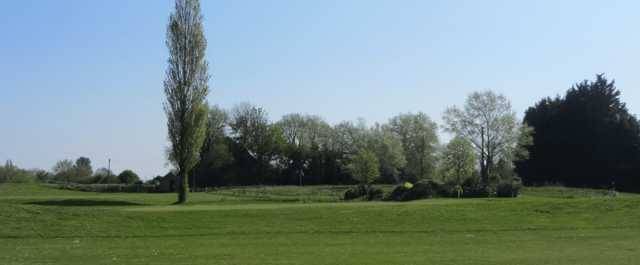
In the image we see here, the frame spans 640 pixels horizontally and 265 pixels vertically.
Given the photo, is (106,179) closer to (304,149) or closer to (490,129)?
(304,149)

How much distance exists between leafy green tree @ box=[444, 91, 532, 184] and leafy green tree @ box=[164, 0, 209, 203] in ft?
138

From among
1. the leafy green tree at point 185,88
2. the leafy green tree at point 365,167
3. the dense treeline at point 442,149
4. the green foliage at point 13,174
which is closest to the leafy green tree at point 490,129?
the dense treeline at point 442,149

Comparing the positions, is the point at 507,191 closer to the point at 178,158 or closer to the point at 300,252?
the point at 178,158

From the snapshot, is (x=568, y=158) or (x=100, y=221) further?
(x=568, y=158)

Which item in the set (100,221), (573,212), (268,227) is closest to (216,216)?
(268,227)

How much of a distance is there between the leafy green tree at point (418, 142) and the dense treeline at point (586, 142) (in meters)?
17.1

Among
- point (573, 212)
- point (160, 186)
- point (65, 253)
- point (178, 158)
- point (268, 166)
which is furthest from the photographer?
point (268, 166)

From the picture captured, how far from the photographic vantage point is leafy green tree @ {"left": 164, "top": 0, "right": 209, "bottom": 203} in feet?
147

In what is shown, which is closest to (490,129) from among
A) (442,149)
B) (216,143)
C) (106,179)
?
(442,149)

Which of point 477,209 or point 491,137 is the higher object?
point 491,137

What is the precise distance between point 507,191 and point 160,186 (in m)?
52.1

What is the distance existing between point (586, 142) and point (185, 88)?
170ft

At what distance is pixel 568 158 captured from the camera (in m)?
75.9

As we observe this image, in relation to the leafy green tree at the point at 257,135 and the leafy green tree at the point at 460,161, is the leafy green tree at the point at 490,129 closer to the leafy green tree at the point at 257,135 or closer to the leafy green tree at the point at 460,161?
the leafy green tree at the point at 460,161
